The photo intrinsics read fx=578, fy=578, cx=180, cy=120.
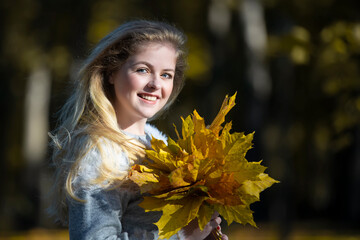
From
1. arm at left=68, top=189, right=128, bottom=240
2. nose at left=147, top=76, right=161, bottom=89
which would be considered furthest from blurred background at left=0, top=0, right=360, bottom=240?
arm at left=68, top=189, right=128, bottom=240

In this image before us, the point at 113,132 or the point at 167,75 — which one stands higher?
the point at 167,75

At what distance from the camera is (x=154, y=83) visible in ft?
9.07

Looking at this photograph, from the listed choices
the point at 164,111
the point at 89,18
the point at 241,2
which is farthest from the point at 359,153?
the point at 164,111

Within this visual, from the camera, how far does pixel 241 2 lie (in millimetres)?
12703

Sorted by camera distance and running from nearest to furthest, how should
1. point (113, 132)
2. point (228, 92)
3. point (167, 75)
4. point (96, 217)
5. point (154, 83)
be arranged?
point (96, 217)
point (113, 132)
point (154, 83)
point (167, 75)
point (228, 92)

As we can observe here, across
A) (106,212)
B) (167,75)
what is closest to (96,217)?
(106,212)

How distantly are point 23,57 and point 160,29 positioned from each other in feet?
52.1

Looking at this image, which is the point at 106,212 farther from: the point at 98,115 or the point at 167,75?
the point at 167,75

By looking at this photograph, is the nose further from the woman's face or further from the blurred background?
the blurred background

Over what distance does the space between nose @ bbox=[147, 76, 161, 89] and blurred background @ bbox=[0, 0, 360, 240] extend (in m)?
6.18

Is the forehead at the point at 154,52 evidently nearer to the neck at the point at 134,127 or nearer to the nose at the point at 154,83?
the nose at the point at 154,83

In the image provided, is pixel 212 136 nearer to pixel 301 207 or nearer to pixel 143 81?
pixel 143 81

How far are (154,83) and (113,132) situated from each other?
315 mm

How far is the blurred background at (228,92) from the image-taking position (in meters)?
12.5
